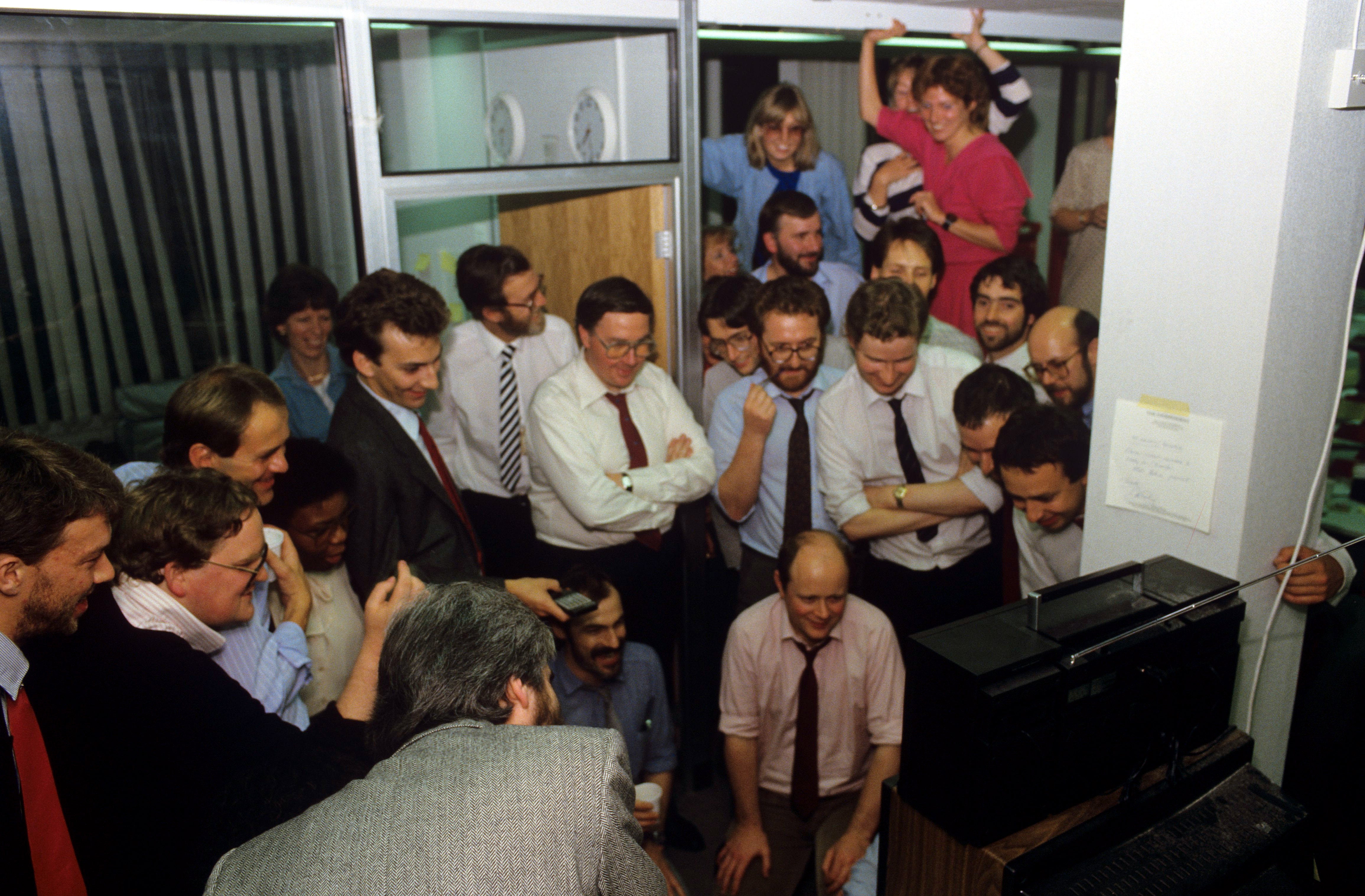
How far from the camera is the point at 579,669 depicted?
270 cm

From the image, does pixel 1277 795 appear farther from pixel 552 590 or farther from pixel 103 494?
pixel 103 494

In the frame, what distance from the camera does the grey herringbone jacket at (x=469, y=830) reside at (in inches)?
46.1

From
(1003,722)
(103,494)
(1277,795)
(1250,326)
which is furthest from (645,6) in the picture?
(1277,795)

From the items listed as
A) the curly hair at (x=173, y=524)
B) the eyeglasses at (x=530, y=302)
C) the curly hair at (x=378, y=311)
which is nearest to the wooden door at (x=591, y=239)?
the eyeglasses at (x=530, y=302)

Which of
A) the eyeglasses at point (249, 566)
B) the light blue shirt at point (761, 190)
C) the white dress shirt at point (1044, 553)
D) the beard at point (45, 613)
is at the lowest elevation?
the white dress shirt at point (1044, 553)

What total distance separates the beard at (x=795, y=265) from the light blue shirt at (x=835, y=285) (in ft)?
0.08

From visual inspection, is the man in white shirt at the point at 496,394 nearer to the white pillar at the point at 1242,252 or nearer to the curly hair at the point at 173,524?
the curly hair at the point at 173,524

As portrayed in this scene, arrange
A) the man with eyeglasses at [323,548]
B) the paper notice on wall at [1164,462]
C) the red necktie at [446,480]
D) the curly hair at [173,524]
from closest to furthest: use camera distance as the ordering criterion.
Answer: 1. the curly hair at [173,524]
2. the paper notice on wall at [1164,462]
3. the man with eyeglasses at [323,548]
4. the red necktie at [446,480]

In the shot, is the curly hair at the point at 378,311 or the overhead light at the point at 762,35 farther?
the overhead light at the point at 762,35

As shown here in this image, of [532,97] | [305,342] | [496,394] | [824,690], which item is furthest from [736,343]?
[305,342]

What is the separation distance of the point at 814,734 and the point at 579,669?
0.70 metres

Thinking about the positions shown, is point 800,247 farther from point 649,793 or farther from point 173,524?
point 173,524

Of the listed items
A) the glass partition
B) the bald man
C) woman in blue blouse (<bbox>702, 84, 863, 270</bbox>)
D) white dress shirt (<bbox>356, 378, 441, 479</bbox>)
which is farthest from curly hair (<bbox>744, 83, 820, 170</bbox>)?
white dress shirt (<bbox>356, 378, 441, 479</bbox>)

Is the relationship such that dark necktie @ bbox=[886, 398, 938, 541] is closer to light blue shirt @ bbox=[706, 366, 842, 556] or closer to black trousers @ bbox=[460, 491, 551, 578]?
light blue shirt @ bbox=[706, 366, 842, 556]
